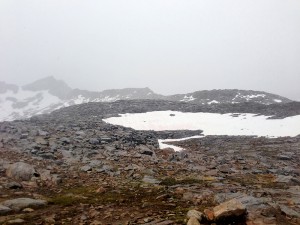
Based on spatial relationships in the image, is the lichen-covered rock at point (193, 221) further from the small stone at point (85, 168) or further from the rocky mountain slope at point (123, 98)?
the rocky mountain slope at point (123, 98)

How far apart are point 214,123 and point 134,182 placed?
104 feet

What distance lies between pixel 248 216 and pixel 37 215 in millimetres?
6498

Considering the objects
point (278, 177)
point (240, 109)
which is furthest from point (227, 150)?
point (240, 109)

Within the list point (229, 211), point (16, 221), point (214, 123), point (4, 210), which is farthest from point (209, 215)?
point (214, 123)

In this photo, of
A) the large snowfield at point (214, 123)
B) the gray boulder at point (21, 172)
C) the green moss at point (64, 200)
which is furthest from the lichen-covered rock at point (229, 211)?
the large snowfield at point (214, 123)

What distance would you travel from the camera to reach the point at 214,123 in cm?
4441

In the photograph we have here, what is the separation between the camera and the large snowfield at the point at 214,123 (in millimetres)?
38531

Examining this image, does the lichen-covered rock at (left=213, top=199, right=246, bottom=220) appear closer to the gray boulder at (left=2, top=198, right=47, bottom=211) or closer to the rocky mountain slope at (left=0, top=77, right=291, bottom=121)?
the gray boulder at (left=2, top=198, right=47, bottom=211)

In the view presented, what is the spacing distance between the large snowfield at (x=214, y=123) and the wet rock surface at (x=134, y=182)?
31.1 feet

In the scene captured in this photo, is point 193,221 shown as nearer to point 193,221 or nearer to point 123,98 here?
point 193,221

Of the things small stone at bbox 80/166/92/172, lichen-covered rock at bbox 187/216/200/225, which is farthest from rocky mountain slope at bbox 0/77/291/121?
lichen-covered rock at bbox 187/216/200/225

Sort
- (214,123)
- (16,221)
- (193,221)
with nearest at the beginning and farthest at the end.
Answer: (193,221)
(16,221)
(214,123)

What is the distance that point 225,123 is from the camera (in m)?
43.9

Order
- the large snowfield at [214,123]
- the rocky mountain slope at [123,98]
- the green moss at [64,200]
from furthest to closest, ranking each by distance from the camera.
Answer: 1. the rocky mountain slope at [123,98]
2. the large snowfield at [214,123]
3. the green moss at [64,200]
